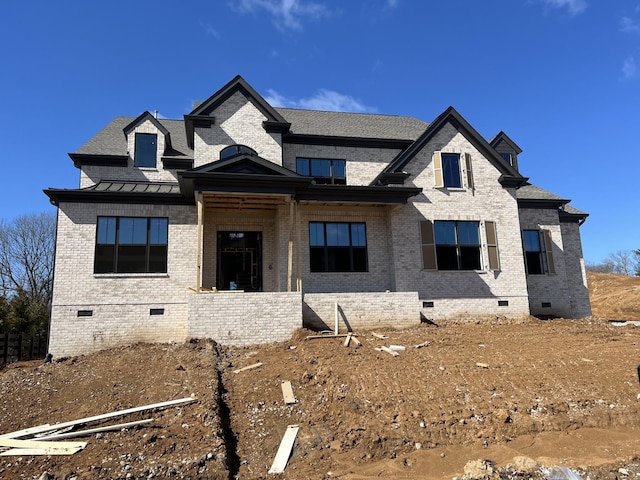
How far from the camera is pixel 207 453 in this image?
7.20 m

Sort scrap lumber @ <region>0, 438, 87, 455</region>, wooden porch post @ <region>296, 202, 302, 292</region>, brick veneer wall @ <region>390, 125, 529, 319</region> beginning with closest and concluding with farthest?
scrap lumber @ <region>0, 438, 87, 455</region>
wooden porch post @ <region>296, 202, 302, 292</region>
brick veneer wall @ <region>390, 125, 529, 319</region>

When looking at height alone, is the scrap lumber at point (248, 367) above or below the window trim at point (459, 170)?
below

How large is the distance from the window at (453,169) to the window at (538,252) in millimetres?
4158

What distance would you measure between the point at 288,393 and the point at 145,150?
12.6m

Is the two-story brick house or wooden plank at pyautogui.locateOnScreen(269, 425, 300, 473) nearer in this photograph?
wooden plank at pyautogui.locateOnScreen(269, 425, 300, 473)

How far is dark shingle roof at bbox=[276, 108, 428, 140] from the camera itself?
19.6m

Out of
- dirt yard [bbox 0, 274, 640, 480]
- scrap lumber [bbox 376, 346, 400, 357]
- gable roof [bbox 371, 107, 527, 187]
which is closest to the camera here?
dirt yard [bbox 0, 274, 640, 480]

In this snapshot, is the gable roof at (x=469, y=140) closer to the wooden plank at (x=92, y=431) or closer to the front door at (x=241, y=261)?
the front door at (x=241, y=261)

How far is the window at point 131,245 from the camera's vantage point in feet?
49.8

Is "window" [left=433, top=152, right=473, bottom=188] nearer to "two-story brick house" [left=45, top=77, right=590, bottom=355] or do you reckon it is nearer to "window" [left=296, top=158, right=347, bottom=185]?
"two-story brick house" [left=45, top=77, right=590, bottom=355]

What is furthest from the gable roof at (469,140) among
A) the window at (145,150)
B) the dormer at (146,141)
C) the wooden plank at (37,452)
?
the wooden plank at (37,452)

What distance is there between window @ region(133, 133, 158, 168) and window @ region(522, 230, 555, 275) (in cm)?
1620

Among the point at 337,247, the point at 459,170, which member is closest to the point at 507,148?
the point at 459,170

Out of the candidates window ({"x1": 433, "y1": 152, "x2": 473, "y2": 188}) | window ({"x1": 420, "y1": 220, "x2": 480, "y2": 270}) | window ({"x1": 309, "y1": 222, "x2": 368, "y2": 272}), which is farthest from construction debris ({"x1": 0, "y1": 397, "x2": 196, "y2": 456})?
window ({"x1": 433, "y1": 152, "x2": 473, "y2": 188})
